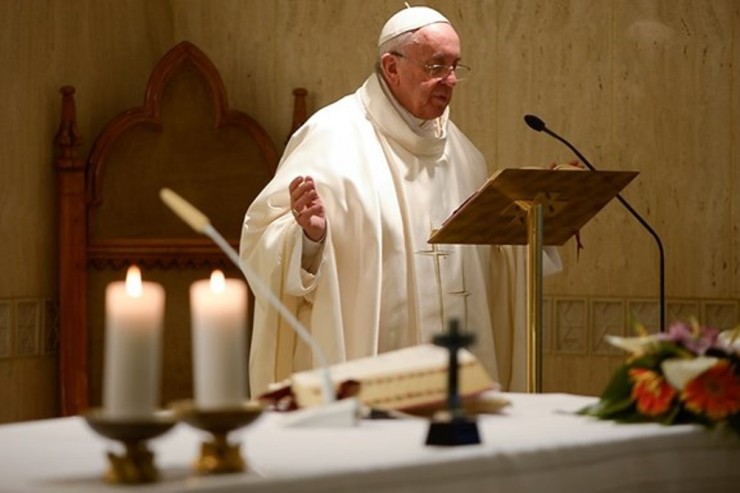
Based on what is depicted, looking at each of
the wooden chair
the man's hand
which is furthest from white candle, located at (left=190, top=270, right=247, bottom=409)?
the wooden chair

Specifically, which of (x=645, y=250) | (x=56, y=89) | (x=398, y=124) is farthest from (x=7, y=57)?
(x=645, y=250)

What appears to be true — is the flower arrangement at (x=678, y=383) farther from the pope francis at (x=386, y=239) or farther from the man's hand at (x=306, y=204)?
the pope francis at (x=386, y=239)

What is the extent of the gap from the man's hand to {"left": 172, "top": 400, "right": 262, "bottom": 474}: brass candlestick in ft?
10.7

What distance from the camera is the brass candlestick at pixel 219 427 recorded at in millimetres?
2639

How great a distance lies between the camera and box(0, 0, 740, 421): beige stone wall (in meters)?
8.34

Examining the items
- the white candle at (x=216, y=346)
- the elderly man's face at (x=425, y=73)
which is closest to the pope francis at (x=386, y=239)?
the elderly man's face at (x=425, y=73)

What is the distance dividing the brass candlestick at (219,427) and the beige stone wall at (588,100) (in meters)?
5.56

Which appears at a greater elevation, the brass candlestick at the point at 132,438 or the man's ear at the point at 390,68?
the man's ear at the point at 390,68

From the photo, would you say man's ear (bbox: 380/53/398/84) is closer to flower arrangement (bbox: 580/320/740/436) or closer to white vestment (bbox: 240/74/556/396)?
white vestment (bbox: 240/74/556/396)

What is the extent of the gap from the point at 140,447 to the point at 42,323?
558cm

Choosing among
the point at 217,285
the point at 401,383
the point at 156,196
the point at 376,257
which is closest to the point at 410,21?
the point at 376,257

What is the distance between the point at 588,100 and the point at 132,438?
6.13 m

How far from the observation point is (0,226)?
7887mm

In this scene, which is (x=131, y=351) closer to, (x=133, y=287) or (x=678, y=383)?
(x=133, y=287)
